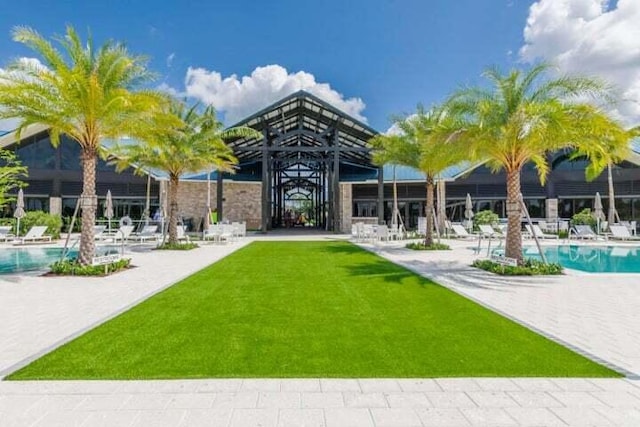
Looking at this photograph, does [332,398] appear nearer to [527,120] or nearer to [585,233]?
[527,120]

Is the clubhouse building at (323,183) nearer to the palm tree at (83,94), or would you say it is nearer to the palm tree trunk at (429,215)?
the palm tree trunk at (429,215)

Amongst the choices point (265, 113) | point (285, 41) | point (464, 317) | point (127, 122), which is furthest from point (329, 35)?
point (464, 317)

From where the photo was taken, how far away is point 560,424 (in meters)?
2.83

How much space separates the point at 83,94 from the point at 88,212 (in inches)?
114

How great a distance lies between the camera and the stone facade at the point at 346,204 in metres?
29.0

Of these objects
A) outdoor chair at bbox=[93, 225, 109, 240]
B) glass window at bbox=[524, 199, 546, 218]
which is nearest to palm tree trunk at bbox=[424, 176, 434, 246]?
outdoor chair at bbox=[93, 225, 109, 240]

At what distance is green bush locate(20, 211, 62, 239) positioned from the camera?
2067 cm

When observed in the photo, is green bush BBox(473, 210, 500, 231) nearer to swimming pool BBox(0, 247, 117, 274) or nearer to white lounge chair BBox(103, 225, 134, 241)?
white lounge chair BBox(103, 225, 134, 241)

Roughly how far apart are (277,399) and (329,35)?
61.0 ft

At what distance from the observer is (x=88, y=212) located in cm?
1002

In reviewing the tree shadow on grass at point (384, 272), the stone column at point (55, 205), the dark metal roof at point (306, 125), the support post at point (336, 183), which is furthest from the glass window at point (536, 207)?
the stone column at point (55, 205)

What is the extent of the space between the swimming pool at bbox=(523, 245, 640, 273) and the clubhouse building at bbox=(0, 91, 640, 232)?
960 cm

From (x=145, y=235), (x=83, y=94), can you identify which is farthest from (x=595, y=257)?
(x=145, y=235)

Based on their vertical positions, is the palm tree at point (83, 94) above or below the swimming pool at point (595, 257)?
above
